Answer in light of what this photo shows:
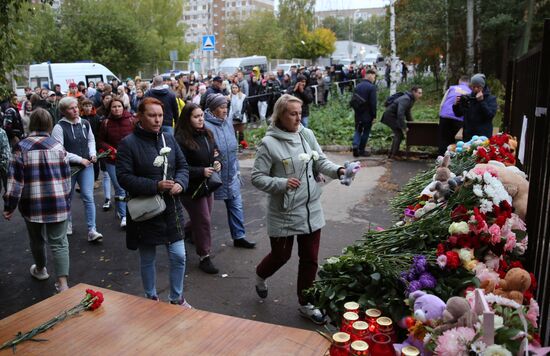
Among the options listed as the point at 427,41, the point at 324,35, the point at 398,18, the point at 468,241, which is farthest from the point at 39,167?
the point at 324,35

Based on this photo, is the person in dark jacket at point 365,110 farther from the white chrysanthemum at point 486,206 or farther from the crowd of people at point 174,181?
the white chrysanthemum at point 486,206

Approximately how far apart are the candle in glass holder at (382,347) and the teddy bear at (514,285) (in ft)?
1.95

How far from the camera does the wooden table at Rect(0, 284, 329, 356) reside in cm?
267

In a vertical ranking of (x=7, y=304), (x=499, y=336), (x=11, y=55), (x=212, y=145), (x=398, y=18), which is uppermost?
(x=398, y=18)

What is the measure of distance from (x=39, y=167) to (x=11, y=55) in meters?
1.71

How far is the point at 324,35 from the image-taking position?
60.0m

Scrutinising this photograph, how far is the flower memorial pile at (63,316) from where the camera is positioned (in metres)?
2.76

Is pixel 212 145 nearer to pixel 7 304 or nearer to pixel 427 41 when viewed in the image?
pixel 7 304

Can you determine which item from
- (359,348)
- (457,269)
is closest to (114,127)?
(457,269)

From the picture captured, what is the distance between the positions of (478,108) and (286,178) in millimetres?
5088

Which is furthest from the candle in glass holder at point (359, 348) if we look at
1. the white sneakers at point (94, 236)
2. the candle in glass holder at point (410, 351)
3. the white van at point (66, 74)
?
the white van at point (66, 74)

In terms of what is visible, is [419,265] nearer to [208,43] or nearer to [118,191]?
[118,191]

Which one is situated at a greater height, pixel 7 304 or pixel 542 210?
pixel 542 210

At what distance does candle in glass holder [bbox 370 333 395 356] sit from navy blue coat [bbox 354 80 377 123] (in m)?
9.07
